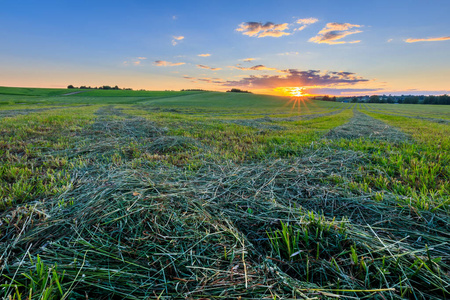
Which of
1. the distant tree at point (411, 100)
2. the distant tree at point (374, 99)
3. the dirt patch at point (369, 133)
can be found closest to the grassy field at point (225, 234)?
the dirt patch at point (369, 133)

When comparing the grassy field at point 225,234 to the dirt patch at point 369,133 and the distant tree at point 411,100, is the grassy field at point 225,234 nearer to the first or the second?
the dirt patch at point 369,133

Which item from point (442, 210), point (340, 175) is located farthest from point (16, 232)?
point (442, 210)

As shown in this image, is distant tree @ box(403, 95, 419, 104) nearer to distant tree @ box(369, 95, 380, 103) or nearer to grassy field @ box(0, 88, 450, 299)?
distant tree @ box(369, 95, 380, 103)

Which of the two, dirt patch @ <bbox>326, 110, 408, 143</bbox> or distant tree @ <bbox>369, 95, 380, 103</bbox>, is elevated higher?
distant tree @ <bbox>369, 95, 380, 103</bbox>

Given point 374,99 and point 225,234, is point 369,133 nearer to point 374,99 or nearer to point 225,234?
point 225,234

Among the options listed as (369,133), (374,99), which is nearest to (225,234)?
(369,133)

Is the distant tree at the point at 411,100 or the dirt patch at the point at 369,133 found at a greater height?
the distant tree at the point at 411,100

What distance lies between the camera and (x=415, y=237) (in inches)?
69.3

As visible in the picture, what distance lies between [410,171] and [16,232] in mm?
5137

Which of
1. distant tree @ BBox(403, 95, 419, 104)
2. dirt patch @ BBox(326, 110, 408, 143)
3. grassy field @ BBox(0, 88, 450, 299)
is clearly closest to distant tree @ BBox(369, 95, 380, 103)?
distant tree @ BBox(403, 95, 419, 104)

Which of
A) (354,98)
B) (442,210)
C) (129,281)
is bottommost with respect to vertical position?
(129,281)

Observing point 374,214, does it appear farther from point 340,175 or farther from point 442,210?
point 340,175

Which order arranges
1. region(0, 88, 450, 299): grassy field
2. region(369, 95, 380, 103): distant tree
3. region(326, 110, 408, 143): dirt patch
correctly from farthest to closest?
region(369, 95, 380, 103): distant tree < region(326, 110, 408, 143): dirt patch < region(0, 88, 450, 299): grassy field

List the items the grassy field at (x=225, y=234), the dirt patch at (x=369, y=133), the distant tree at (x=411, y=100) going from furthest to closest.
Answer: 1. the distant tree at (x=411, y=100)
2. the dirt patch at (x=369, y=133)
3. the grassy field at (x=225, y=234)
